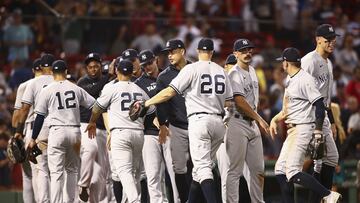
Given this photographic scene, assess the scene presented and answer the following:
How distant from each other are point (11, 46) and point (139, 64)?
5.13m

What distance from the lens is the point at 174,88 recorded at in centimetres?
1333

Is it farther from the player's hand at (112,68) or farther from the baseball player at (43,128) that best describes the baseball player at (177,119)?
the baseball player at (43,128)

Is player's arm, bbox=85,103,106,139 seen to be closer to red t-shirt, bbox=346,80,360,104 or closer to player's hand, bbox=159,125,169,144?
player's hand, bbox=159,125,169,144

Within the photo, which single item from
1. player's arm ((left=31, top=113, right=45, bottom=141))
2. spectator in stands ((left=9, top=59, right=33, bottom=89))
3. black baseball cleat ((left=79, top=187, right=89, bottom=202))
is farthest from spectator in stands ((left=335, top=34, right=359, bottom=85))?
player's arm ((left=31, top=113, right=45, bottom=141))

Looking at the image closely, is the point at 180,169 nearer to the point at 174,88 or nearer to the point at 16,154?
the point at 174,88

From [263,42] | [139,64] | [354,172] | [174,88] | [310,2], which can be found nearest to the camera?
[174,88]

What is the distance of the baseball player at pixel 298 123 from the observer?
524 inches

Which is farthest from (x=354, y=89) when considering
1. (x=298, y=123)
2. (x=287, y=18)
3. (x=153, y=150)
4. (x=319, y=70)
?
(x=298, y=123)

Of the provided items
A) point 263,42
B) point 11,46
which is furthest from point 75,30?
point 263,42

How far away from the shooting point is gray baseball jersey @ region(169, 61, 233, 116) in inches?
527

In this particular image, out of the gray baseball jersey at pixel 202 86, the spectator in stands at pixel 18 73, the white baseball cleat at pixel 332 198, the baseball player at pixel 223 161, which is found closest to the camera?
the white baseball cleat at pixel 332 198

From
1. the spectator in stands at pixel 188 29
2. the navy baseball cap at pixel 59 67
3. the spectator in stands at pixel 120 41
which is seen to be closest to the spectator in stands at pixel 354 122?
the spectator in stands at pixel 188 29

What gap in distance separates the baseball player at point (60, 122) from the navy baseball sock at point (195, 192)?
7.70 feet

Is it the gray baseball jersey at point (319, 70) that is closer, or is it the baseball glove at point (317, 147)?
the baseball glove at point (317, 147)
